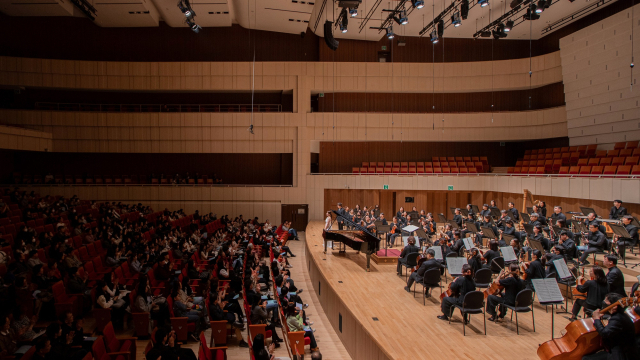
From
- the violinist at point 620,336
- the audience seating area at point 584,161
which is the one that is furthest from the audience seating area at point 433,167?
the violinist at point 620,336

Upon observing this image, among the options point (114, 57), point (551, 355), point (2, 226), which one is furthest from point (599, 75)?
point (114, 57)

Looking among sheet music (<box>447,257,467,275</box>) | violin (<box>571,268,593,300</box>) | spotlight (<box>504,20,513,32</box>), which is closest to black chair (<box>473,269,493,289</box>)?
sheet music (<box>447,257,467,275</box>)

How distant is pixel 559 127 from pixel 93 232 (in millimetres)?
17466

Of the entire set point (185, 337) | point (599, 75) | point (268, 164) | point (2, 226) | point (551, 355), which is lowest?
point (185, 337)

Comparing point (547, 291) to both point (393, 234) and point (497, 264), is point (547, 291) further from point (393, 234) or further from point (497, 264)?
point (393, 234)

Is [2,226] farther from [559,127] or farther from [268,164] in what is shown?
[559,127]

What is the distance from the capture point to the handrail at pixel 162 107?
61.1ft

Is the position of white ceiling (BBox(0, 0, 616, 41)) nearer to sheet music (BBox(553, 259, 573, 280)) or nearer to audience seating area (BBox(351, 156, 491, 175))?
audience seating area (BBox(351, 156, 491, 175))

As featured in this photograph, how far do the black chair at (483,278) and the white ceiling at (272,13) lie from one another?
1100 centimetres

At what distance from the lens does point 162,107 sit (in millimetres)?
19156

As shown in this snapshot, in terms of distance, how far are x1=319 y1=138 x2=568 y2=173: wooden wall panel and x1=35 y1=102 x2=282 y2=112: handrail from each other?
3.48m

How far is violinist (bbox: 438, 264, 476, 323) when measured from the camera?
6.11 metres

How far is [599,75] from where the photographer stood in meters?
14.1

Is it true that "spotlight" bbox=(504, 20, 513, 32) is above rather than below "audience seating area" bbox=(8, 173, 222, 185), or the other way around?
above
